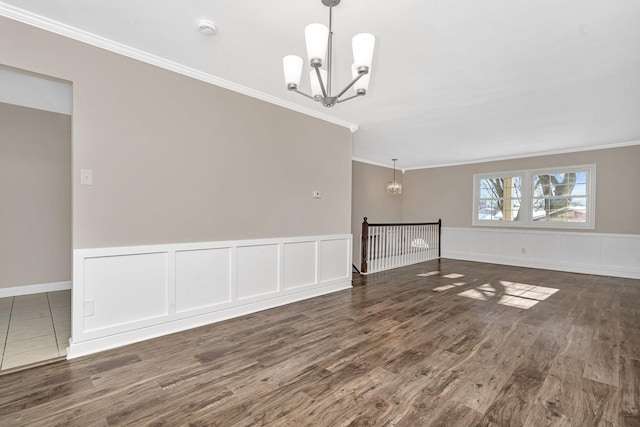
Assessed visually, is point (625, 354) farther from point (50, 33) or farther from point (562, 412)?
point (50, 33)

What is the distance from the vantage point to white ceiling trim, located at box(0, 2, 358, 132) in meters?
2.16

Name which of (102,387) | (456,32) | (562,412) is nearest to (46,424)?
(102,387)

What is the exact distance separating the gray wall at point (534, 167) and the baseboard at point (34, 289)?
318 inches

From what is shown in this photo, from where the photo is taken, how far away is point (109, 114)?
8.31ft

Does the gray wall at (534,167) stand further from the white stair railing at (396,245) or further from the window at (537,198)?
the white stair railing at (396,245)

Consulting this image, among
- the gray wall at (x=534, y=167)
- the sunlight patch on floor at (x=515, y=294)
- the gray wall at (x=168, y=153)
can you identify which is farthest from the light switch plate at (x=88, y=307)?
the gray wall at (x=534, y=167)

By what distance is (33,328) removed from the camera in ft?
9.36

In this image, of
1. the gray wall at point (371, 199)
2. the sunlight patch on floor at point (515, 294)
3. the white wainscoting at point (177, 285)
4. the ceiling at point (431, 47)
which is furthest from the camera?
the gray wall at point (371, 199)

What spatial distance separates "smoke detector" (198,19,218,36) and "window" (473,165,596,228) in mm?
7144

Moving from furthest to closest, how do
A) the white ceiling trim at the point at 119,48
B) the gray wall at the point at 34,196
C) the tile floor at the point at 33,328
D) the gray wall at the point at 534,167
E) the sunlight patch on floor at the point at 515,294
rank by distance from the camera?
the gray wall at the point at 534,167, the sunlight patch on floor at the point at 515,294, the gray wall at the point at 34,196, the tile floor at the point at 33,328, the white ceiling trim at the point at 119,48

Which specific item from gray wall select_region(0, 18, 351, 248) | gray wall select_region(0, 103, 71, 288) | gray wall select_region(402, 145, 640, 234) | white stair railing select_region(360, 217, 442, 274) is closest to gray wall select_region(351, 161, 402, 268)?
gray wall select_region(402, 145, 640, 234)

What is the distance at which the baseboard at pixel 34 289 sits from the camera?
3.81 metres

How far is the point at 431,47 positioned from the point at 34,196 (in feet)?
16.9

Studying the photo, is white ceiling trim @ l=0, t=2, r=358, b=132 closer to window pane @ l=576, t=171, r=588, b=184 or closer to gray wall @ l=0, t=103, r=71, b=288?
gray wall @ l=0, t=103, r=71, b=288
